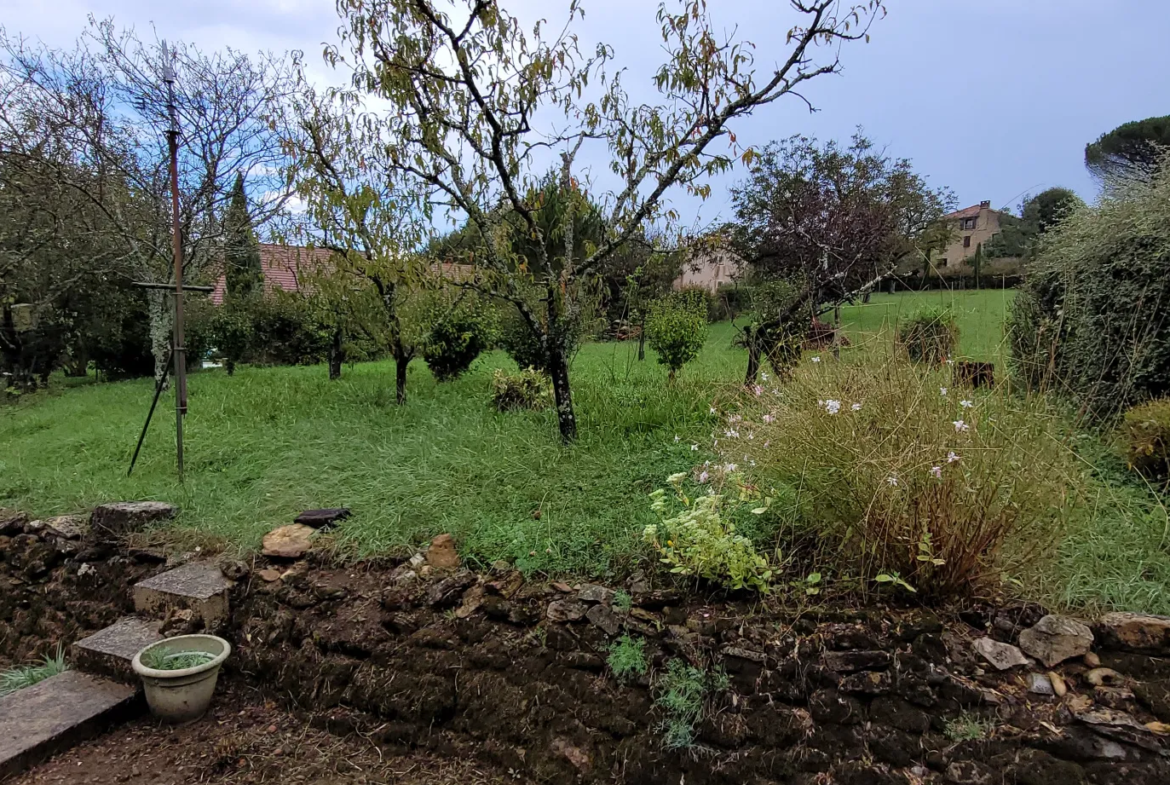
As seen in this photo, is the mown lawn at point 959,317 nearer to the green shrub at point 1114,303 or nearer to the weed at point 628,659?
the green shrub at point 1114,303

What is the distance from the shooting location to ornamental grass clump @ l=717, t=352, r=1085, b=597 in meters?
2.14

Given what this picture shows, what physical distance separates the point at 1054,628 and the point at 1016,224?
5.42 m

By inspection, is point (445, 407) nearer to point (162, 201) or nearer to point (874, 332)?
point (874, 332)

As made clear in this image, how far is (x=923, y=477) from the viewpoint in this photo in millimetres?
2168

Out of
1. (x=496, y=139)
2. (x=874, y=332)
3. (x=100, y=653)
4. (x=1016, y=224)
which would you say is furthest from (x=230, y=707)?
(x=1016, y=224)

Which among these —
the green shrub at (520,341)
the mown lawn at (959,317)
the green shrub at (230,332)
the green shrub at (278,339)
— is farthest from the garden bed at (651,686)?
the green shrub at (278,339)

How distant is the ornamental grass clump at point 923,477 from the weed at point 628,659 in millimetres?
797

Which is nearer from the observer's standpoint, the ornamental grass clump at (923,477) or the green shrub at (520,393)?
the ornamental grass clump at (923,477)

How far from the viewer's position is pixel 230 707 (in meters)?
2.79

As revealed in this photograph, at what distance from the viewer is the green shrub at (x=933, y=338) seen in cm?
293

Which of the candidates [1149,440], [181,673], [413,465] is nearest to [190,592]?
[181,673]

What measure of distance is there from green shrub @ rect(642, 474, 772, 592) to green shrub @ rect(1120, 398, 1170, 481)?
190 cm

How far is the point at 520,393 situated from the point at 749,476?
3.09 m

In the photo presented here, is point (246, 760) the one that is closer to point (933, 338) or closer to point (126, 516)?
point (126, 516)
